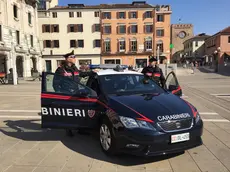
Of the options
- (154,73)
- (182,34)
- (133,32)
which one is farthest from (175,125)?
(182,34)

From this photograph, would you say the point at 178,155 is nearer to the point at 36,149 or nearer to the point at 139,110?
the point at 139,110

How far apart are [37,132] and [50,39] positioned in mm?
40622

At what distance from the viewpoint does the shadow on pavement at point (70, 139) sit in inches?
148

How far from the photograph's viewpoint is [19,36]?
30.3 m

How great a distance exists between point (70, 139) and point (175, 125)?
8.34ft

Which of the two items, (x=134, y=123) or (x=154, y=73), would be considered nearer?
(x=134, y=123)

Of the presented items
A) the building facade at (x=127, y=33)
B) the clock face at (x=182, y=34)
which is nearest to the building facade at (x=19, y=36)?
the building facade at (x=127, y=33)

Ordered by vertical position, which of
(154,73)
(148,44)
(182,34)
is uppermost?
(182,34)

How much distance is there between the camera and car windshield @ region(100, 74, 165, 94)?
14.6 ft

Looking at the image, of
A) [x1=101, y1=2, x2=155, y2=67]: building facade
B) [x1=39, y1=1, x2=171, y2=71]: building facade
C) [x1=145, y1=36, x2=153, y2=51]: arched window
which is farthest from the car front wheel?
[x1=145, y1=36, x2=153, y2=51]: arched window

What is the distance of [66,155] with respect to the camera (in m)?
4.03

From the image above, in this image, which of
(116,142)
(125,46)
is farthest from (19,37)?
(116,142)

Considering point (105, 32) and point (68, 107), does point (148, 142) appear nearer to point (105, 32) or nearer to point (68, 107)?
point (68, 107)

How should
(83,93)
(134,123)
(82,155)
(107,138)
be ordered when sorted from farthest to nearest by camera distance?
(83,93) → (82,155) → (107,138) → (134,123)
